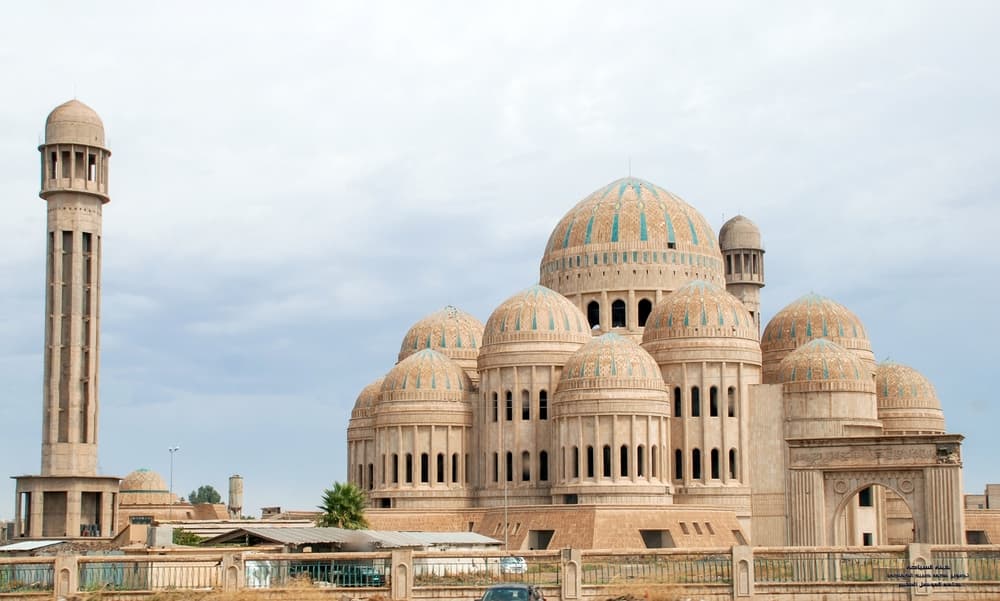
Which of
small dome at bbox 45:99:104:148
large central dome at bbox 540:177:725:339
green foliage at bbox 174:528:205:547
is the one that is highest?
small dome at bbox 45:99:104:148

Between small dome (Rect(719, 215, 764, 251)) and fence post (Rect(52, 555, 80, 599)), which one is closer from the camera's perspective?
fence post (Rect(52, 555, 80, 599))

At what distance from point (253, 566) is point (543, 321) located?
37.6 metres

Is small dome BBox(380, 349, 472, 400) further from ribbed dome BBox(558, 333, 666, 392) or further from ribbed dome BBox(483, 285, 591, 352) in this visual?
ribbed dome BBox(558, 333, 666, 392)

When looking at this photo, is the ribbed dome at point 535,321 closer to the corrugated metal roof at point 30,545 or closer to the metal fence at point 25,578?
the corrugated metal roof at point 30,545

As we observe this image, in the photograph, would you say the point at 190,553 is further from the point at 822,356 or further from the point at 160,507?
the point at 160,507

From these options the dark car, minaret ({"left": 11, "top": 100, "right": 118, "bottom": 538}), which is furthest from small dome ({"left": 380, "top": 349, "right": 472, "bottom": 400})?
the dark car

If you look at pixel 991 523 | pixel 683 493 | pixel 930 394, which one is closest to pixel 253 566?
pixel 683 493

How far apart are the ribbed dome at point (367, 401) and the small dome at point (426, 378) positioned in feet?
21.7

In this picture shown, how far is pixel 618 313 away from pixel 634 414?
549 inches

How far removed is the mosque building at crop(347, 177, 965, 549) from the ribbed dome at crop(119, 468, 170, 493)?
29248 mm

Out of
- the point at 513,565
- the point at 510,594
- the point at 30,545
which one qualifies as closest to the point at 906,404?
the point at 513,565

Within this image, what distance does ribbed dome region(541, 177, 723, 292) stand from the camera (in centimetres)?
8531

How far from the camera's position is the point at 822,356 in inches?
3002

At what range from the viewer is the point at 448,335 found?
86.5m
